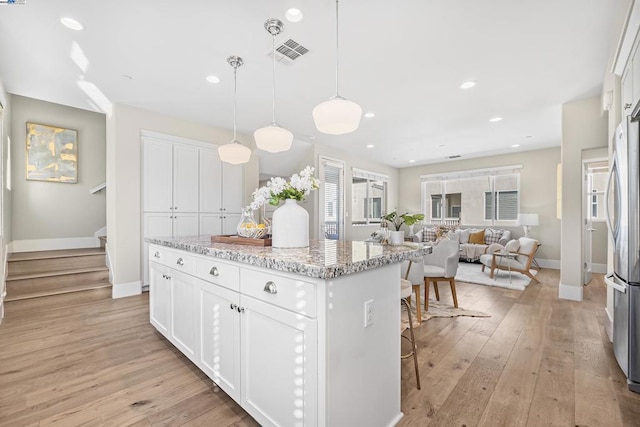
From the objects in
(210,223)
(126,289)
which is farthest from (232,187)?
(126,289)

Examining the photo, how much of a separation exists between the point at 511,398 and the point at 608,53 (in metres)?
3.17

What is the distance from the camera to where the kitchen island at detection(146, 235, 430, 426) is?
3.83ft

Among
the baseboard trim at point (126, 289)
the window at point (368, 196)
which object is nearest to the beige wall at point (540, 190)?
the window at point (368, 196)

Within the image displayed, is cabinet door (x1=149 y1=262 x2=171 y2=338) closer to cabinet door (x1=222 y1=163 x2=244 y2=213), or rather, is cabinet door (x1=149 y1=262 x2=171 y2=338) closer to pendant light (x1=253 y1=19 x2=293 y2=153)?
pendant light (x1=253 y1=19 x2=293 y2=153)

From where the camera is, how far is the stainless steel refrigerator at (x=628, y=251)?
1863 millimetres

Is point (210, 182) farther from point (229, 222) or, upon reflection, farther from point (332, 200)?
point (332, 200)

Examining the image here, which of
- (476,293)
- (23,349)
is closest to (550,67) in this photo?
(476,293)

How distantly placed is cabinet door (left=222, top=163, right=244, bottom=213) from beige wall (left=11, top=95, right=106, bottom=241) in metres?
2.55

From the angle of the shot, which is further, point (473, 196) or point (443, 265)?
point (473, 196)

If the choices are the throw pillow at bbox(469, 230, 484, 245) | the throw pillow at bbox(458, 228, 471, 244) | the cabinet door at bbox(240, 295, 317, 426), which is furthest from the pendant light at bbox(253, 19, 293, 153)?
the throw pillow at bbox(469, 230, 484, 245)

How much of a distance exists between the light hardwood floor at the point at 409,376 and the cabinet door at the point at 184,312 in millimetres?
193

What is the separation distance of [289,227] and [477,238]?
6466 millimetres

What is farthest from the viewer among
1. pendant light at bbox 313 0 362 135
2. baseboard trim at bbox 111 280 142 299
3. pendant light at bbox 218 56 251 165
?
baseboard trim at bbox 111 280 142 299

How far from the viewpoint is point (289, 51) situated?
2.65 metres
